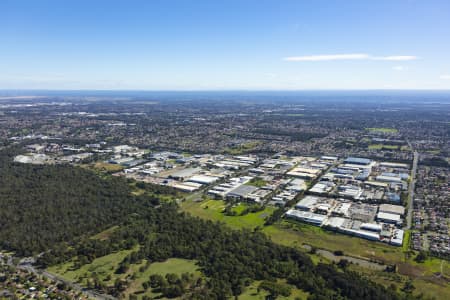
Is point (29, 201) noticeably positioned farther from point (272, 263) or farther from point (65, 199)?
point (272, 263)

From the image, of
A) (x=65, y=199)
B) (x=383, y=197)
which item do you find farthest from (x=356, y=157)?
(x=65, y=199)

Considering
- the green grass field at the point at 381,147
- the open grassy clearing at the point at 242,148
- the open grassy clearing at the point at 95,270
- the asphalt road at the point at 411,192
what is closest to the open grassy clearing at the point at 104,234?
the open grassy clearing at the point at 95,270

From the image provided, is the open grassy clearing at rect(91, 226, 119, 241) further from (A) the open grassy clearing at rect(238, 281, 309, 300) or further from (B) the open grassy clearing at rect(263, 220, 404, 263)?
(B) the open grassy clearing at rect(263, 220, 404, 263)

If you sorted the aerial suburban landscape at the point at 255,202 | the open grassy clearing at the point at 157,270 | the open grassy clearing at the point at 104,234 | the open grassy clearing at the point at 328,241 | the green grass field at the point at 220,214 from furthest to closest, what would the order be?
A: the green grass field at the point at 220,214 → the open grassy clearing at the point at 104,234 → the open grassy clearing at the point at 328,241 → the aerial suburban landscape at the point at 255,202 → the open grassy clearing at the point at 157,270

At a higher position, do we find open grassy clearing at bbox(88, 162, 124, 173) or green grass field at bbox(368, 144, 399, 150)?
green grass field at bbox(368, 144, 399, 150)

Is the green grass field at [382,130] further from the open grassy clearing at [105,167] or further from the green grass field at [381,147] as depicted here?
the open grassy clearing at [105,167]

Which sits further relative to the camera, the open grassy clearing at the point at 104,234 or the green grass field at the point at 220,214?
the green grass field at the point at 220,214

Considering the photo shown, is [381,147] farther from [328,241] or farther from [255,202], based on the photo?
[328,241]

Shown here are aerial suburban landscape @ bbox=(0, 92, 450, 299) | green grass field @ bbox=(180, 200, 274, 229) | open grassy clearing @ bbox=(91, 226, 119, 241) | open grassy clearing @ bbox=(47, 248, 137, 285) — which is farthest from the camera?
green grass field @ bbox=(180, 200, 274, 229)

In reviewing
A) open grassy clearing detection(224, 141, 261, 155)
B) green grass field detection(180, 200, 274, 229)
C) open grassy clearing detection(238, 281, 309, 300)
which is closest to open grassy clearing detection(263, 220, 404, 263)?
green grass field detection(180, 200, 274, 229)
